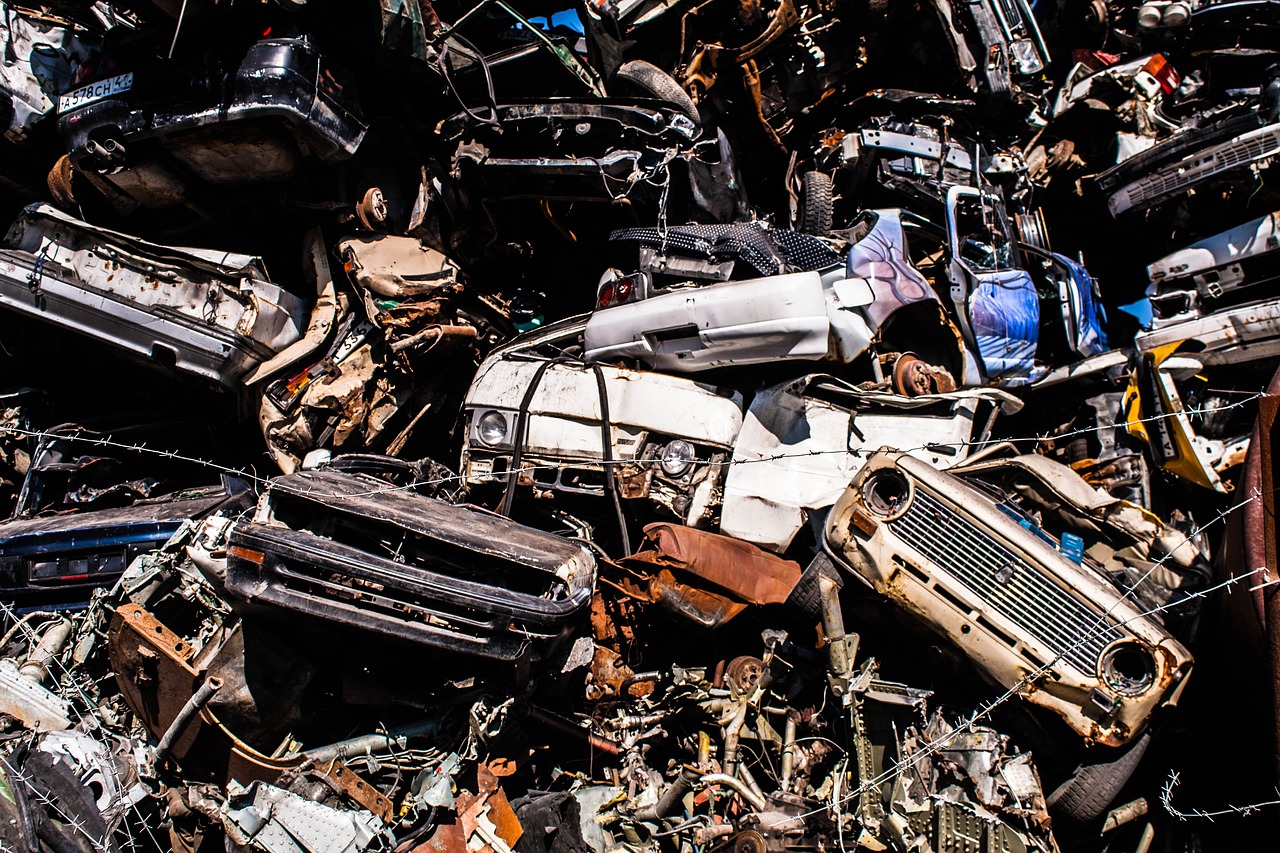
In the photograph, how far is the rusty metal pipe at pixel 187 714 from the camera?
147 inches

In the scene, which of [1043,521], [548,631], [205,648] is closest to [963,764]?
[1043,521]

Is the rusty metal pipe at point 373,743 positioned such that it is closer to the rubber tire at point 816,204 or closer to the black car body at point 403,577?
the black car body at point 403,577

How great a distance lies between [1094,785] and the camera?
346 centimetres

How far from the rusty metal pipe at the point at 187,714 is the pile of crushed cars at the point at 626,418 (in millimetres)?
25

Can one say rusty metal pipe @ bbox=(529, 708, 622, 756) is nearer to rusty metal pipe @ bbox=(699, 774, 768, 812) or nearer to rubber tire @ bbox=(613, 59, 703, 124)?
rusty metal pipe @ bbox=(699, 774, 768, 812)

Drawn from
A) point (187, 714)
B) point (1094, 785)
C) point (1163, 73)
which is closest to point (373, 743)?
point (187, 714)

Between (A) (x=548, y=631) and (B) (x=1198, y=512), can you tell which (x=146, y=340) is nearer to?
(A) (x=548, y=631)

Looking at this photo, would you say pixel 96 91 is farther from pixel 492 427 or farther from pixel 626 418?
pixel 626 418

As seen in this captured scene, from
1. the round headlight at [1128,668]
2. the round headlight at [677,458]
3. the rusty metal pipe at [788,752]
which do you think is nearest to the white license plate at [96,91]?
the round headlight at [677,458]

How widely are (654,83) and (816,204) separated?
1398 millimetres

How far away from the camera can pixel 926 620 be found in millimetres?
3695

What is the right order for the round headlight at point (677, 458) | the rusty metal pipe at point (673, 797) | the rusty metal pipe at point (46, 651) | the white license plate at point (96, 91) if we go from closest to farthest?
the rusty metal pipe at point (673, 797), the rusty metal pipe at point (46, 651), the round headlight at point (677, 458), the white license plate at point (96, 91)

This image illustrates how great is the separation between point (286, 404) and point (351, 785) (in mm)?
2435

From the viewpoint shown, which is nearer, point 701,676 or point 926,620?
point 926,620
